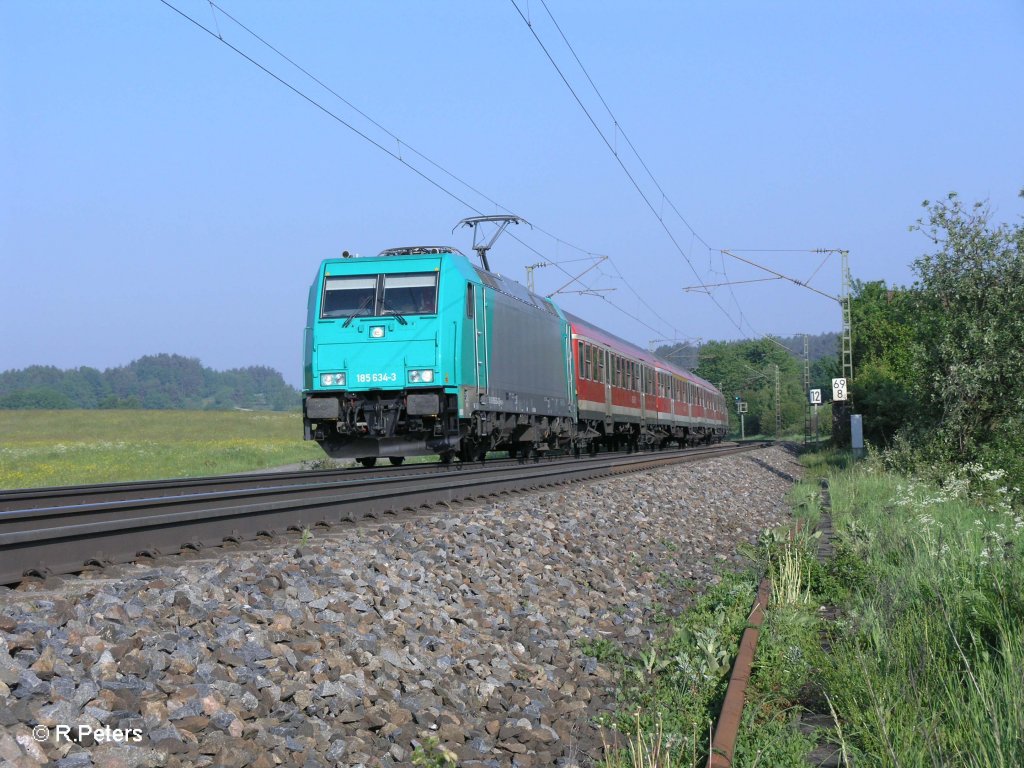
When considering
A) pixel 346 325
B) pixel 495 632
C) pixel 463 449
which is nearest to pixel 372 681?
pixel 495 632

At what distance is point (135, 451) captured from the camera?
1471 inches

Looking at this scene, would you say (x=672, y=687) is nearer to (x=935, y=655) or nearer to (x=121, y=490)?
(x=935, y=655)

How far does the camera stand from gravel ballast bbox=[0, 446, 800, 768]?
3748 mm

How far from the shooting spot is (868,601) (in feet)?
23.4

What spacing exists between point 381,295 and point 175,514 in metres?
10.8

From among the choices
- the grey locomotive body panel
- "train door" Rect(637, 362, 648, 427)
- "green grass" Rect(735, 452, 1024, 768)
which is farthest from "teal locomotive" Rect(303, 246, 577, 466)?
"train door" Rect(637, 362, 648, 427)

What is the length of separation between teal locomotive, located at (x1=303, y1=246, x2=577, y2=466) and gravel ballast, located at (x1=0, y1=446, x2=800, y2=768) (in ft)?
26.1

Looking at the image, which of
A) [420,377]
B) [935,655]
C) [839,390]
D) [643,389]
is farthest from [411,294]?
[839,390]

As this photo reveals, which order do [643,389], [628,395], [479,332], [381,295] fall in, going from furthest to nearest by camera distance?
[643,389], [628,395], [479,332], [381,295]

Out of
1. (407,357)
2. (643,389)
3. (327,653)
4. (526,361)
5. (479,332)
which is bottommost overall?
(327,653)

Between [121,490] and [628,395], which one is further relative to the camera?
[628,395]

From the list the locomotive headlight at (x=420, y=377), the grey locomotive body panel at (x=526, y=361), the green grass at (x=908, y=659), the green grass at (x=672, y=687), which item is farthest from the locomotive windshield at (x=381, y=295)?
the green grass at (x=672, y=687)

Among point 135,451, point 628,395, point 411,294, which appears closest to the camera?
point 411,294

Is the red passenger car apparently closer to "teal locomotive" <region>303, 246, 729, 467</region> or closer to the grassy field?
"teal locomotive" <region>303, 246, 729, 467</region>
